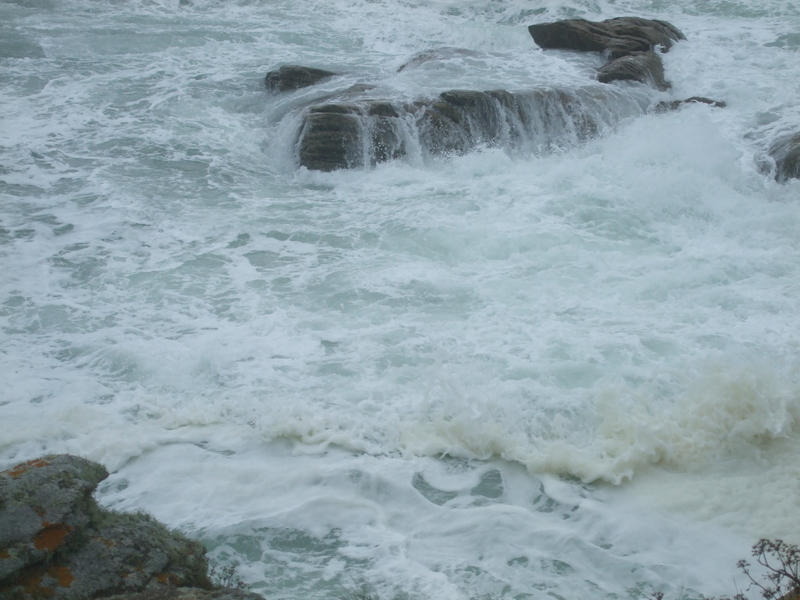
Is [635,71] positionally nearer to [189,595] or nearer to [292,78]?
[292,78]

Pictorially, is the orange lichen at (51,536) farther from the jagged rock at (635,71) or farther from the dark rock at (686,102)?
the jagged rock at (635,71)

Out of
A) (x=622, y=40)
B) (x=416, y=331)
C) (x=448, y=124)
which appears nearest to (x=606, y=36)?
(x=622, y=40)

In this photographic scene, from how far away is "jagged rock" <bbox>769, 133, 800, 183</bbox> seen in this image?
35.6ft

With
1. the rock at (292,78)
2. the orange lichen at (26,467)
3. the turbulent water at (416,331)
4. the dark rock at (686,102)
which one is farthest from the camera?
the rock at (292,78)

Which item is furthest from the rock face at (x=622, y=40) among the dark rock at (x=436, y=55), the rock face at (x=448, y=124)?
the dark rock at (x=436, y=55)

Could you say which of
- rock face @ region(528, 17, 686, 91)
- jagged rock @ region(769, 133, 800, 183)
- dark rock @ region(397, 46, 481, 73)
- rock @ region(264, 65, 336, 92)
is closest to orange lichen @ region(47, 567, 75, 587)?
jagged rock @ region(769, 133, 800, 183)

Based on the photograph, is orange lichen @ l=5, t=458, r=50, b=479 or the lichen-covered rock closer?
the lichen-covered rock

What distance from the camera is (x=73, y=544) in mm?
3357

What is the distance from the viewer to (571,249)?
361 inches

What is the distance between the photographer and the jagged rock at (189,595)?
3.08 m

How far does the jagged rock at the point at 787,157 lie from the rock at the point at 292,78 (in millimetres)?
7847

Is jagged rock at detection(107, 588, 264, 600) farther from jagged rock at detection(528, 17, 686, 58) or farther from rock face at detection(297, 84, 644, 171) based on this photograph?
jagged rock at detection(528, 17, 686, 58)

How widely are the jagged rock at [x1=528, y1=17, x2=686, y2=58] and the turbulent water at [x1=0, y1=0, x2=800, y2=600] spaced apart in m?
1.05

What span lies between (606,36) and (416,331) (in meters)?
11.0
